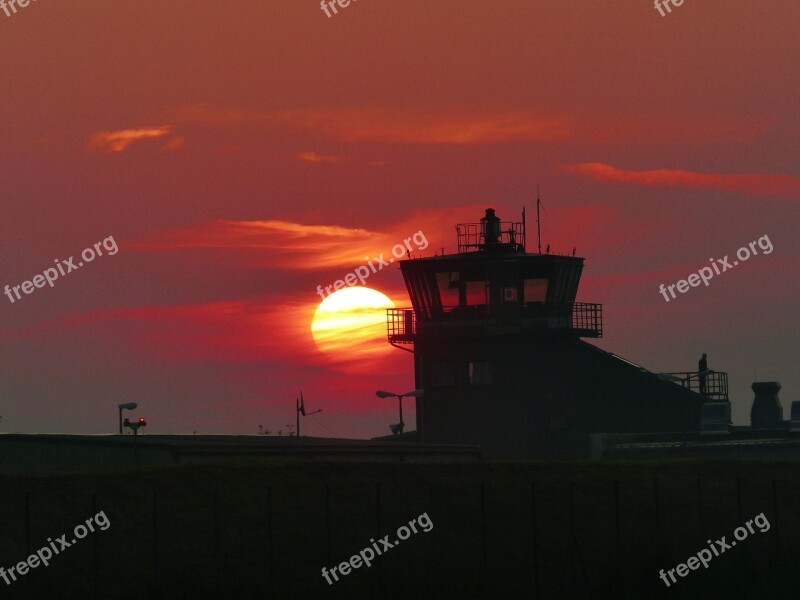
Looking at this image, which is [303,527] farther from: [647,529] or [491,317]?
[491,317]

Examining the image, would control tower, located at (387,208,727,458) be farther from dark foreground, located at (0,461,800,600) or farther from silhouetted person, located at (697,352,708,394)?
dark foreground, located at (0,461,800,600)

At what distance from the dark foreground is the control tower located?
29.6 metres

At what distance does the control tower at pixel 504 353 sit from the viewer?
3676 inches

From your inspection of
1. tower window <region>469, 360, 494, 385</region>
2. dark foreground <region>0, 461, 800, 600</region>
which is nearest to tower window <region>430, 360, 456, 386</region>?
tower window <region>469, 360, 494, 385</region>

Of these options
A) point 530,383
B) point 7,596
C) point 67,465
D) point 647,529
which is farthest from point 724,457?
point 7,596

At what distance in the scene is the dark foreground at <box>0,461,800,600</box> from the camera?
138 ft

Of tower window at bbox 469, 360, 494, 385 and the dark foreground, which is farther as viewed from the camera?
tower window at bbox 469, 360, 494, 385

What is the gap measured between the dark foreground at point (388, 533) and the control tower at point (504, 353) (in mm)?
29578

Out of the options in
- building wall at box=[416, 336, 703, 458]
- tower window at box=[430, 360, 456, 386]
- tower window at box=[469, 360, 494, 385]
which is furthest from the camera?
tower window at box=[430, 360, 456, 386]

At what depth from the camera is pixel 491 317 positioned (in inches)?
3686

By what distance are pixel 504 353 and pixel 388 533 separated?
43894 mm

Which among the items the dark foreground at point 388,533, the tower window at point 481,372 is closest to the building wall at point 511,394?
the tower window at point 481,372

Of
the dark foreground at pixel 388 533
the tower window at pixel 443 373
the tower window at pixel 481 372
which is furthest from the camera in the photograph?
the tower window at pixel 443 373

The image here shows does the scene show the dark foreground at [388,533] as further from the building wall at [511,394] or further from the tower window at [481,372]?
the tower window at [481,372]
